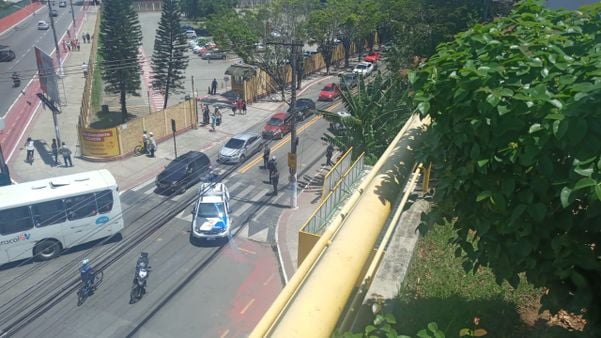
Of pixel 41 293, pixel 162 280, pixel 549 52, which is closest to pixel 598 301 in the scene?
pixel 549 52

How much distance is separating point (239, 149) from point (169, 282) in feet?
42.0

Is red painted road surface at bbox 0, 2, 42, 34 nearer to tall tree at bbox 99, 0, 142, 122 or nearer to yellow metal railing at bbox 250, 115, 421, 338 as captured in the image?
tall tree at bbox 99, 0, 142, 122

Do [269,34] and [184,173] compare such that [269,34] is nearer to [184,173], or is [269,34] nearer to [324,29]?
[324,29]

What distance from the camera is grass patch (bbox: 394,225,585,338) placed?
4.91 meters

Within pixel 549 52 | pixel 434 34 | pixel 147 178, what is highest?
pixel 549 52

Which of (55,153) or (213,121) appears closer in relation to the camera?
(55,153)

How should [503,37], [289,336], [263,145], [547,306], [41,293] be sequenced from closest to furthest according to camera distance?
[289,336] < [547,306] < [503,37] < [41,293] < [263,145]

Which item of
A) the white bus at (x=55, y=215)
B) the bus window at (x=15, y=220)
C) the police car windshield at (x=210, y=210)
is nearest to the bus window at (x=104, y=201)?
the white bus at (x=55, y=215)

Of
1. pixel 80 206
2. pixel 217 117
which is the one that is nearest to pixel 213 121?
pixel 217 117

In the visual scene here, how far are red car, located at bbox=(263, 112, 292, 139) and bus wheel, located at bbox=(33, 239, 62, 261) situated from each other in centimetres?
1648

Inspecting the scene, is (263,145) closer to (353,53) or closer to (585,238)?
(585,238)

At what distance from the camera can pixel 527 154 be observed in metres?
3.24

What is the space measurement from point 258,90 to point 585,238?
4187cm

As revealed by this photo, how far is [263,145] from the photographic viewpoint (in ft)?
104
